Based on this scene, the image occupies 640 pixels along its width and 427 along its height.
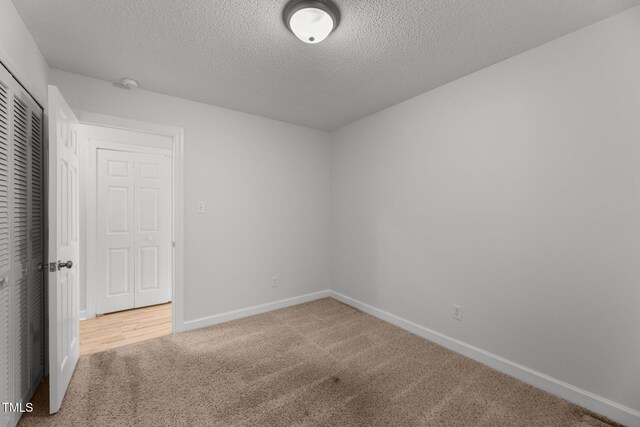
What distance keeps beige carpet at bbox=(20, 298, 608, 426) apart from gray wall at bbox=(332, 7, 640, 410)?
35cm

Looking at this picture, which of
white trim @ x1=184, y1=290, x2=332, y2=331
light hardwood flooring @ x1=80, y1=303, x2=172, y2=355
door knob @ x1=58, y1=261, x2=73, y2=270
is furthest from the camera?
white trim @ x1=184, y1=290, x2=332, y2=331

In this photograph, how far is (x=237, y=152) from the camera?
321 cm

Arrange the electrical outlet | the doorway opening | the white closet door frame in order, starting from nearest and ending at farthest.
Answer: the electrical outlet < the doorway opening < the white closet door frame

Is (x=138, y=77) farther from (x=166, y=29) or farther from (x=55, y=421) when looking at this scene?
(x=55, y=421)

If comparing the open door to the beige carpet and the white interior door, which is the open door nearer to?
the beige carpet

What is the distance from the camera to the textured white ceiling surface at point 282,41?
1605mm

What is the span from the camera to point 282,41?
1.90 m

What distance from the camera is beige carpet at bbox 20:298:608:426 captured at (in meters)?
1.68

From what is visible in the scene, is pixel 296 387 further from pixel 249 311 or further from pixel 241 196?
pixel 241 196

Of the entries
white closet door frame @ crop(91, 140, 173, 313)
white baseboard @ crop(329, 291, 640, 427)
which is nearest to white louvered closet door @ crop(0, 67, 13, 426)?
white closet door frame @ crop(91, 140, 173, 313)

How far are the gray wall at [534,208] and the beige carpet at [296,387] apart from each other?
1.14 feet

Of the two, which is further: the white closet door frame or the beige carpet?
the white closet door frame

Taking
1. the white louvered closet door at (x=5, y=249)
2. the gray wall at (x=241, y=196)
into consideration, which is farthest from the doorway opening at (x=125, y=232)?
the white louvered closet door at (x=5, y=249)

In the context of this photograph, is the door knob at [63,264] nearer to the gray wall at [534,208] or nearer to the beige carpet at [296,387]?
the beige carpet at [296,387]
